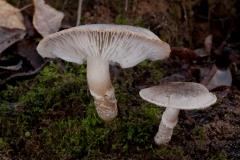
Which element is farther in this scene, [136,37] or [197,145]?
[197,145]

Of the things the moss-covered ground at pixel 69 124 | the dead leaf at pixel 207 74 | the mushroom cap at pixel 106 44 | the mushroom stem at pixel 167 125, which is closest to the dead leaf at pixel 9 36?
the moss-covered ground at pixel 69 124

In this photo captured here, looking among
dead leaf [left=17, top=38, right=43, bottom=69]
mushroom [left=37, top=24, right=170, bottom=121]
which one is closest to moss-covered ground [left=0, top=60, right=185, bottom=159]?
mushroom [left=37, top=24, right=170, bottom=121]

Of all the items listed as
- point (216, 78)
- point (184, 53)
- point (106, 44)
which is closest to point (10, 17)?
point (106, 44)

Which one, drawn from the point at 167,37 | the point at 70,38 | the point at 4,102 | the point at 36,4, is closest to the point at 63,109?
the point at 4,102

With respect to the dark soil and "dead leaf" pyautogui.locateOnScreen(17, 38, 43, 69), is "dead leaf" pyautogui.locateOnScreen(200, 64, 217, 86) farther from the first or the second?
"dead leaf" pyautogui.locateOnScreen(17, 38, 43, 69)

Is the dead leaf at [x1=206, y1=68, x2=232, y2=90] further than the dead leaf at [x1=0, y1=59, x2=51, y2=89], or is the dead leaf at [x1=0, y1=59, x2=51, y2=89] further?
the dead leaf at [x1=206, y1=68, x2=232, y2=90]

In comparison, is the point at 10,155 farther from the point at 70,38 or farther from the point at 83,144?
the point at 70,38
